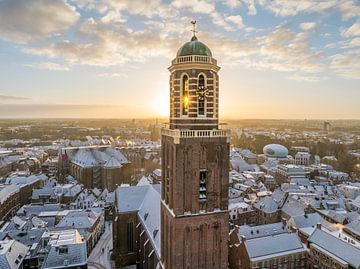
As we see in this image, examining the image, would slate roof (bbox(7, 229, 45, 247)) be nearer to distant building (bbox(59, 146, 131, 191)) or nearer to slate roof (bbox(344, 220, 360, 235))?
distant building (bbox(59, 146, 131, 191))

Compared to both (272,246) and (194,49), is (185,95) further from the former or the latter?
(272,246)

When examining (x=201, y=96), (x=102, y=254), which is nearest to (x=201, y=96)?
(x=201, y=96)

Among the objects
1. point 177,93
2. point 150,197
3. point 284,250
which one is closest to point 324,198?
point 284,250

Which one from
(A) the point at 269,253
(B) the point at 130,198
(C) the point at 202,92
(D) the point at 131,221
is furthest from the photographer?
(B) the point at 130,198

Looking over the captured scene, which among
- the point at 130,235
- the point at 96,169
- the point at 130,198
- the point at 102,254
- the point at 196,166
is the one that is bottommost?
the point at 102,254

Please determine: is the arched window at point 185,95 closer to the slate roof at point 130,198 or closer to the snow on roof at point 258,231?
the slate roof at point 130,198

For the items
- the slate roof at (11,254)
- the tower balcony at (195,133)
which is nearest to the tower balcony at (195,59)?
the tower balcony at (195,133)
